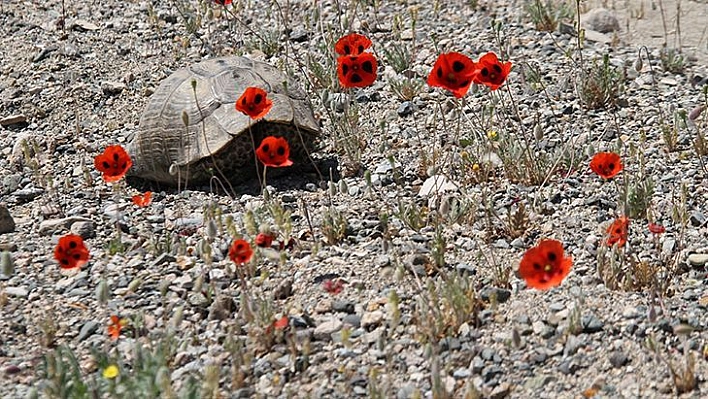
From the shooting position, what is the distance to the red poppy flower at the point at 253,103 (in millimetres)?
4859

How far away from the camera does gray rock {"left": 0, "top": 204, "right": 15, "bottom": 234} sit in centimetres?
534

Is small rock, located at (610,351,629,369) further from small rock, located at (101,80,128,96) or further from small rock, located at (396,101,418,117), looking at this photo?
small rock, located at (101,80,128,96)

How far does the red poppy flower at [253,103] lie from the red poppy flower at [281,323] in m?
1.17

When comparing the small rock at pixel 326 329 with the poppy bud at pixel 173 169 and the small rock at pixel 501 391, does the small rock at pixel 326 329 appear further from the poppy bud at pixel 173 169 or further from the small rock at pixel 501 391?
the poppy bud at pixel 173 169

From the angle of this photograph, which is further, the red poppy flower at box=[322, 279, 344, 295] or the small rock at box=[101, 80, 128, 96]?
the small rock at box=[101, 80, 128, 96]

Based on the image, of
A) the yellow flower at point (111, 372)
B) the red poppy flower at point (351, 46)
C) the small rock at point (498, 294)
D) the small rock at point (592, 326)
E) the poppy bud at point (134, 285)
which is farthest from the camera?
the red poppy flower at point (351, 46)

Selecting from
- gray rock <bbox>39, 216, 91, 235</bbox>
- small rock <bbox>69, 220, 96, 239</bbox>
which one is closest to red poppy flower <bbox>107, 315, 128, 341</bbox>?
small rock <bbox>69, 220, 96, 239</bbox>

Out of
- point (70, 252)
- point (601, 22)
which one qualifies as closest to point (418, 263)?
point (70, 252)

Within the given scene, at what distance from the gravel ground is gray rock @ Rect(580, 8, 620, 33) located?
50cm

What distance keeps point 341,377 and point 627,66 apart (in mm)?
3899

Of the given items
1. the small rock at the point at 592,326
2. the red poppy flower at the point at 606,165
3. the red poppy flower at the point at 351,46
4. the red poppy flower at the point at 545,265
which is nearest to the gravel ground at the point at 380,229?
the small rock at the point at 592,326

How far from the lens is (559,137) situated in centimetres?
601

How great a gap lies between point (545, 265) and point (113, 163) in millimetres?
2192

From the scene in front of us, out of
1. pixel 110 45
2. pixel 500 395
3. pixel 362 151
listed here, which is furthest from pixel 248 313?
pixel 110 45
